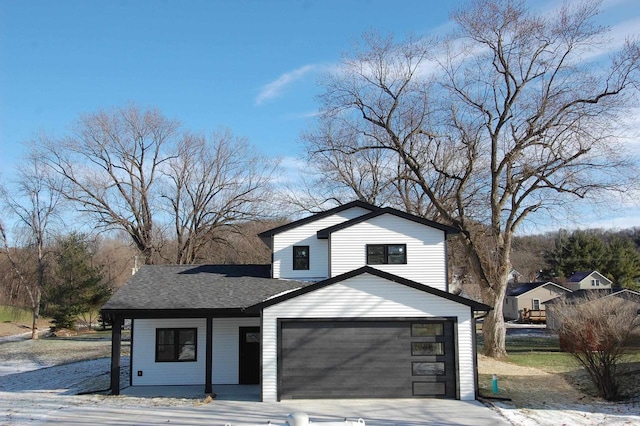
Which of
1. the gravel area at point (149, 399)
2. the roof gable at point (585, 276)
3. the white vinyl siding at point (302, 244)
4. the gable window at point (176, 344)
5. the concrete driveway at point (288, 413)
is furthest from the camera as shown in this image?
the roof gable at point (585, 276)

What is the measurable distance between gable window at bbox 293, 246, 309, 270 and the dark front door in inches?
107

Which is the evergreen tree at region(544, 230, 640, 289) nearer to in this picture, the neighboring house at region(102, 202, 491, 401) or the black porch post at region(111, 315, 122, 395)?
the neighboring house at region(102, 202, 491, 401)

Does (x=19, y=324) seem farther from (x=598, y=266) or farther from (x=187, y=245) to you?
(x=598, y=266)

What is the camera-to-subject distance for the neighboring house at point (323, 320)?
15086 millimetres

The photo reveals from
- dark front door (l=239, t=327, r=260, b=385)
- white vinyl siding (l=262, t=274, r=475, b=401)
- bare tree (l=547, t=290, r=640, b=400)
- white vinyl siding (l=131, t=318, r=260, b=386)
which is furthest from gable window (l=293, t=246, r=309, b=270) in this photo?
bare tree (l=547, t=290, r=640, b=400)

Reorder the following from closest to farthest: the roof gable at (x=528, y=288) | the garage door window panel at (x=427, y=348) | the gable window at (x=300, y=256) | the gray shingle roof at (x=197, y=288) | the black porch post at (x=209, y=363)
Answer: the garage door window panel at (x=427, y=348), the black porch post at (x=209, y=363), the gray shingle roof at (x=197, y=288), the gable window at (x=300, y=256), the roof gable at (x=528, y=288)

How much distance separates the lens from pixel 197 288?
59.9 feet

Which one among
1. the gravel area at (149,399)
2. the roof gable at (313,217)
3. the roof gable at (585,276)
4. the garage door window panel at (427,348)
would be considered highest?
the roof gable at (313,217)

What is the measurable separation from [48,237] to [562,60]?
38.5 meters

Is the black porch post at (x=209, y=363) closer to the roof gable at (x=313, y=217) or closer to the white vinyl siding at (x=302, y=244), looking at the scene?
the white vinyl siding at (x=302, y=244)

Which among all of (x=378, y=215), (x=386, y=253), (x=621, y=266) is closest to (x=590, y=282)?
(x=621, y=266)

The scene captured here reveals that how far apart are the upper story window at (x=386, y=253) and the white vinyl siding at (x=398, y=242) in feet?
0.44

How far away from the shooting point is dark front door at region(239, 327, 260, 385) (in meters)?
18.0

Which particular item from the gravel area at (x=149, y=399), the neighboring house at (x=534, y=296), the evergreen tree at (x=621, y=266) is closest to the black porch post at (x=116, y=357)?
the gravel area at (x=149, y=399)
